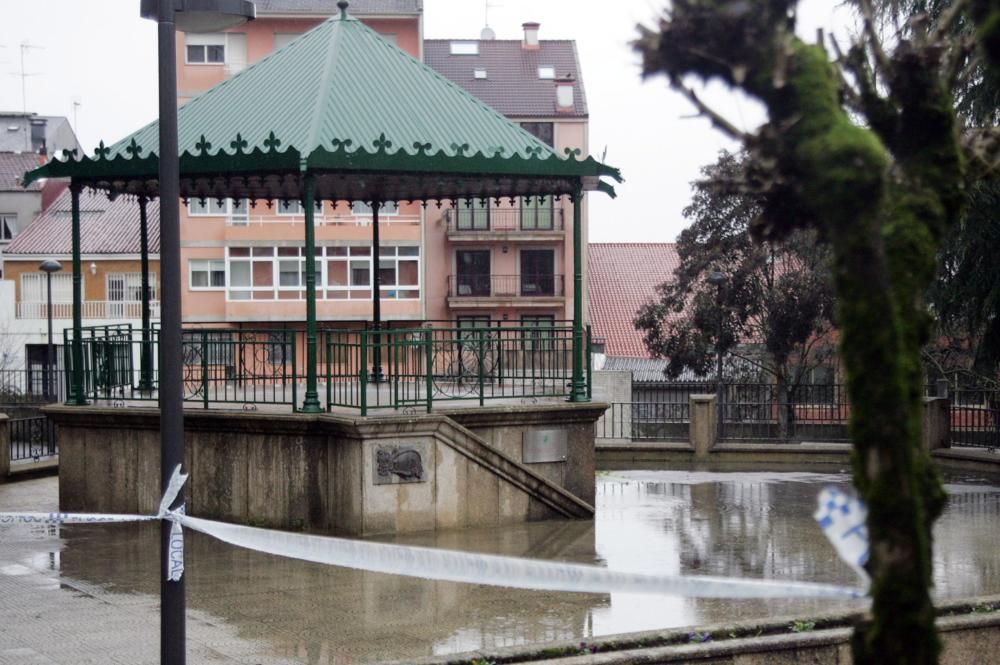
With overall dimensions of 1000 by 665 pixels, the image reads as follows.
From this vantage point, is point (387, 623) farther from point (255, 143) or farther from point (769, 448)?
point (769, 448)

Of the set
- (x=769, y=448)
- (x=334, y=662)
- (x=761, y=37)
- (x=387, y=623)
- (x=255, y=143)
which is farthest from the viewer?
(x=769, y=448)

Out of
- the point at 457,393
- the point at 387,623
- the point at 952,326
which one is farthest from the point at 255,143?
the point at 952,326

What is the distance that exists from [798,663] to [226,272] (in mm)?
48918

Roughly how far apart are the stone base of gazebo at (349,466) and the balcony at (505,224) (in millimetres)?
43042

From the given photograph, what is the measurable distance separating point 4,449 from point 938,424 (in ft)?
50.2

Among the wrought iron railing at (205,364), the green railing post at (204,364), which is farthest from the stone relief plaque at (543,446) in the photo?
the green railing post at (204,364)

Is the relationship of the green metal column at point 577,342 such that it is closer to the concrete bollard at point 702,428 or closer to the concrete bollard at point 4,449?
the concrete bollard at point 702,428

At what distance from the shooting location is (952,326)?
→ 2444cm

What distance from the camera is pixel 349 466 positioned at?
1428 cm

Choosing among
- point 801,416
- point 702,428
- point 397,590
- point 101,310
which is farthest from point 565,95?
point 397,590

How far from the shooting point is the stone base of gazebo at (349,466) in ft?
46.9

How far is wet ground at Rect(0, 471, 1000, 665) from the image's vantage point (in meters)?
9.82

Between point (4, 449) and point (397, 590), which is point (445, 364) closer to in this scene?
point (397, 590)

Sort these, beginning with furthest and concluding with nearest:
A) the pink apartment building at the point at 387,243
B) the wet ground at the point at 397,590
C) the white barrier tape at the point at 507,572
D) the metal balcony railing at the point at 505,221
Result: 1. the metal balcony railing at the point at 505,221
2. the pink apartment building at the point at 387,243
3. the wet ground at the point at 397,590
4. the white barrier tape at the point at 507,572
